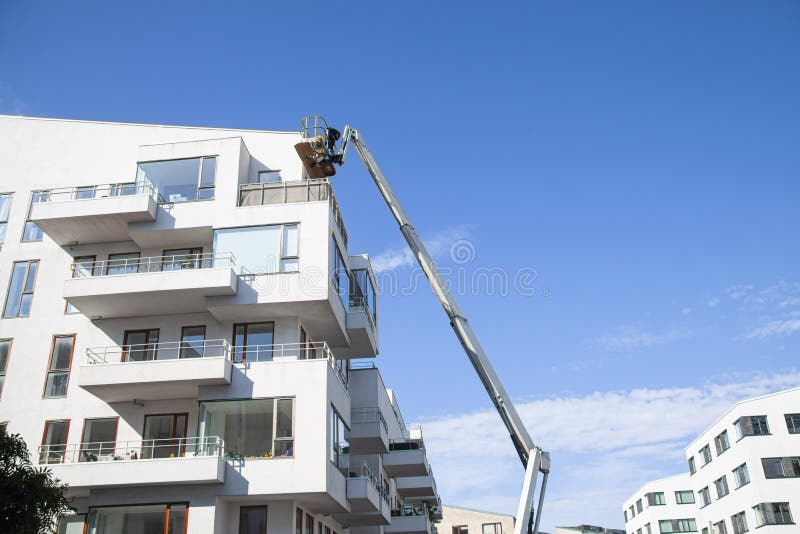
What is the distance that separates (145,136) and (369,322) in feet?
46.4

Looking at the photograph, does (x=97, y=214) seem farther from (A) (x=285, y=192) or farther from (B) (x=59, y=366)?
(A) (x=285, y=192)

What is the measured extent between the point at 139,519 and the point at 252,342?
7849 mm

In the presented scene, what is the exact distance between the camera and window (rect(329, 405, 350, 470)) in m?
29.0

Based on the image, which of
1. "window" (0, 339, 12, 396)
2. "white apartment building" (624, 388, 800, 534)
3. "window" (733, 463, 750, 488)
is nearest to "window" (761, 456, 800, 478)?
"white apartment building" (624, 388, 800, 534)

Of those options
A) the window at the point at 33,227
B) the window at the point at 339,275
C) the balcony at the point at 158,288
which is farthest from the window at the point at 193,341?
the window at the point at 33,227

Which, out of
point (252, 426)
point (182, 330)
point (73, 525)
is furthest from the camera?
point (182, 330)

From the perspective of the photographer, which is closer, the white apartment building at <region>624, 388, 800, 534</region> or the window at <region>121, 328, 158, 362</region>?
the window at <region>121, 328, 158, 362</region>

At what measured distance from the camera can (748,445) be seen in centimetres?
6247

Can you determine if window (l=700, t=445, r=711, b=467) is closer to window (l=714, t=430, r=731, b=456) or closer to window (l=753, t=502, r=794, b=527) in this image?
window (l=714, t=430, r=731, b=456)

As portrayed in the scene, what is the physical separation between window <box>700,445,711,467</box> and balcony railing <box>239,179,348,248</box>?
186 ft

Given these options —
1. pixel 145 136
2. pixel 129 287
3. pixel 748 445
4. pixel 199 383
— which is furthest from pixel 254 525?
pixel 748 445

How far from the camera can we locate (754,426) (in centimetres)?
6312

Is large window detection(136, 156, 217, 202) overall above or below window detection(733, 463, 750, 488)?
above

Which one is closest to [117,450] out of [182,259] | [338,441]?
[182,259]
